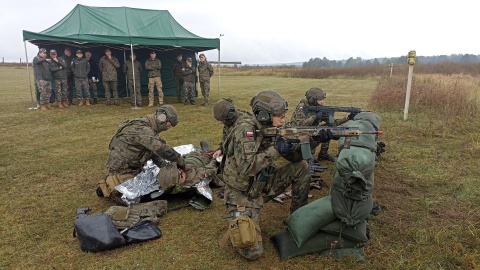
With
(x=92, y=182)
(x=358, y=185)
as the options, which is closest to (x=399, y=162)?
(x=358, y=185)

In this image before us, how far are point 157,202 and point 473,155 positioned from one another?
5.81m

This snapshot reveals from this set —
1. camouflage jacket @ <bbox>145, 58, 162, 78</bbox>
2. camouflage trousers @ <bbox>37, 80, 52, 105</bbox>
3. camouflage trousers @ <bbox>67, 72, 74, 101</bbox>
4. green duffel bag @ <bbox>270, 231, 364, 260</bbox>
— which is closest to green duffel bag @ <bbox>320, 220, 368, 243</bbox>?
green duffel bag @ <bbox>270, 231, 364, 260</bbox>

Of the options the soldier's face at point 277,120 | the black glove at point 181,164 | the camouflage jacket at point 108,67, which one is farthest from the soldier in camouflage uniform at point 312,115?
the camouflage jacket at point 108,67

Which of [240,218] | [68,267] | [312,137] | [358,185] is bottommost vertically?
[68,267]

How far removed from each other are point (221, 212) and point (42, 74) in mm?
10549

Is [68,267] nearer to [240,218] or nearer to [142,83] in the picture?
[240,218]

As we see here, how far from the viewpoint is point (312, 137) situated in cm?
351

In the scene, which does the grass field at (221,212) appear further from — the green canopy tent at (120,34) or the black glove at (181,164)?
the green canopy tent at (120,34)

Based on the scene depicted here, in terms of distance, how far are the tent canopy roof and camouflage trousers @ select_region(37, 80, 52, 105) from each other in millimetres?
1484

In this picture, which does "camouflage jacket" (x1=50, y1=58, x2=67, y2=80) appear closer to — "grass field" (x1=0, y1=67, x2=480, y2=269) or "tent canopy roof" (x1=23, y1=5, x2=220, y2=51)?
"tent canopy roof" (x1=23, y1=5, x2=220, y2=51)

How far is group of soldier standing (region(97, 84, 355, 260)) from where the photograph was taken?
11.4 feet

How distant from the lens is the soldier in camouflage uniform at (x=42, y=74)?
39.1ft

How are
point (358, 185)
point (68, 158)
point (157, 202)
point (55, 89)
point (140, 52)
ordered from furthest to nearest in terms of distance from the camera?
point (140, 52)
point (55, 89)
point (68, 158)
point (157, 202)
point (358, 185)

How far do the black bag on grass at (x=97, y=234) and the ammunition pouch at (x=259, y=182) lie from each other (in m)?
1.47
